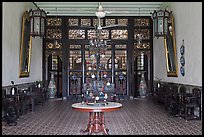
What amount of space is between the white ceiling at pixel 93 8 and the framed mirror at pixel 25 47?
194cm

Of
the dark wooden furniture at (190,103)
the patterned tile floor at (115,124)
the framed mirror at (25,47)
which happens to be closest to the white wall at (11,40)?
the framed mirror at (25,47)

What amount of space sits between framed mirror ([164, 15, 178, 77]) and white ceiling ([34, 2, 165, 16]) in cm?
196

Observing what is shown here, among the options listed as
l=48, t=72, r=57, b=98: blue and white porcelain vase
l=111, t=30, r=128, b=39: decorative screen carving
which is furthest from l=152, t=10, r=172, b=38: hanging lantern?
l=48, t=72, r=57, b=98: blue and white porcelain vase

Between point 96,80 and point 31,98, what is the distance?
15.7ft

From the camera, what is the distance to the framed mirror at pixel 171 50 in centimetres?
1031

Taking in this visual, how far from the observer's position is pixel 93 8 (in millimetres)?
Result: 12656

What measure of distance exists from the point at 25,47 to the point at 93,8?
12.0ft

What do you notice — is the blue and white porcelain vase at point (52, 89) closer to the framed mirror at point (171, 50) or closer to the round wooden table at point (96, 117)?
the framed mirror at point (171, 50)

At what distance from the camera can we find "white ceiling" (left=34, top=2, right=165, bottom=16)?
39.5 feet

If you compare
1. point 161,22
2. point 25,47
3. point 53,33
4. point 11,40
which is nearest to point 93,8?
point 53,33

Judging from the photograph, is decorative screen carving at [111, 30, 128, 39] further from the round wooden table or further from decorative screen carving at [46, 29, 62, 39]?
the round wooden table

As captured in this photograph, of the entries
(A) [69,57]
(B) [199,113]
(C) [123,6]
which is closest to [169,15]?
(C) [123,6]

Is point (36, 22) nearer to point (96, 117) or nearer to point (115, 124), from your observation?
point (115, 124)

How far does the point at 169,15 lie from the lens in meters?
10.6
